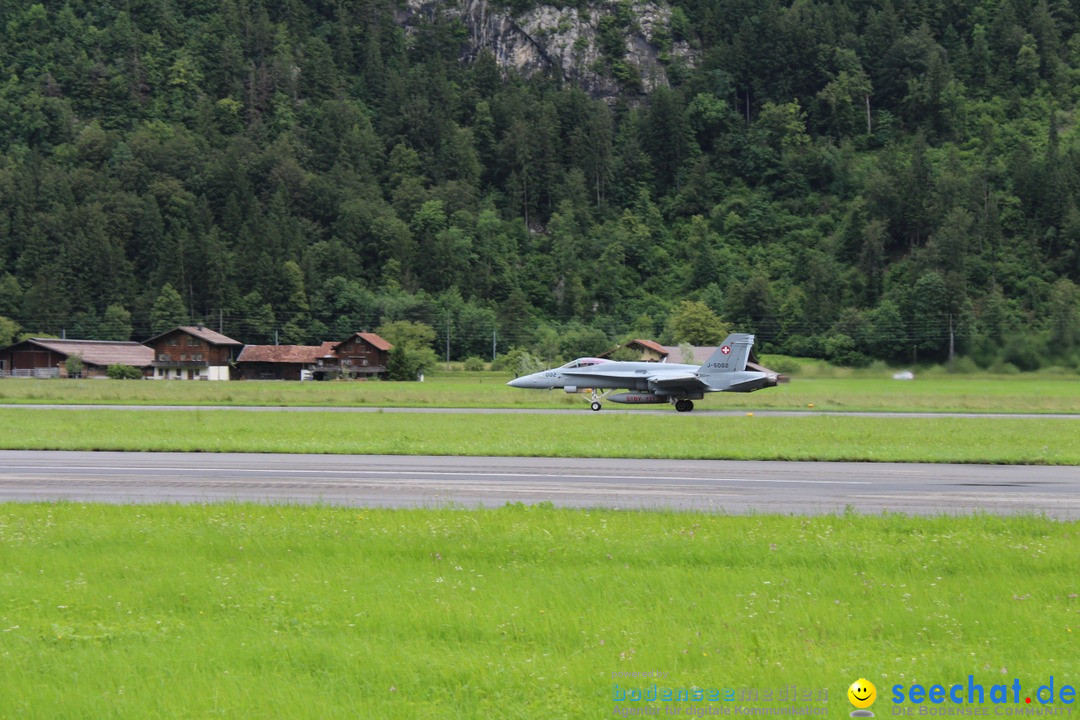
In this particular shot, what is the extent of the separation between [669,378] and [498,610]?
39.0 metres

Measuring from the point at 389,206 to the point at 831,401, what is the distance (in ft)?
435

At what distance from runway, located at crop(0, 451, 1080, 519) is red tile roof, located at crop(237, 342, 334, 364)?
299ft

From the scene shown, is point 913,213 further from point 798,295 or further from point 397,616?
point 397,616

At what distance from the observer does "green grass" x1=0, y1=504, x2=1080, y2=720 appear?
25.3 ft

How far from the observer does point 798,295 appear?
13112cm

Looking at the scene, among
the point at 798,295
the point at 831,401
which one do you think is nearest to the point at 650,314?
the point at 798,295

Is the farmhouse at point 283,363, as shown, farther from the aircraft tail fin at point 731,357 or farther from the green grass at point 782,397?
the aircraft tail fin at point 731,357

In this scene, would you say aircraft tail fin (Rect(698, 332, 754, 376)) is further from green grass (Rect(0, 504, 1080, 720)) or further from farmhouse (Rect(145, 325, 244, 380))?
farmhouse (Rect(145, 325, 244, 380))

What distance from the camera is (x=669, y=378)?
47.9 metres

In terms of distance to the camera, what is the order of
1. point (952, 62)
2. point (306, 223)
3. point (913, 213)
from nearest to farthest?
point (913, 213) < point (306, 223) < point (952, 62)

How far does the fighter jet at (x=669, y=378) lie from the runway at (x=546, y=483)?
24399 millimetres

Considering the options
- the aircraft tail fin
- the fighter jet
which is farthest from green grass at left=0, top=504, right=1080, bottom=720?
the aircraft tail fin

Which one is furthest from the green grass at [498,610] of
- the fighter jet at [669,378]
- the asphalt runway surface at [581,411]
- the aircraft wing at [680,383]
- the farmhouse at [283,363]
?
the farmhouse at [283,363]

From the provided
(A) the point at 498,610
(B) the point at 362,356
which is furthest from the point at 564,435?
(B) the point at 362,356
